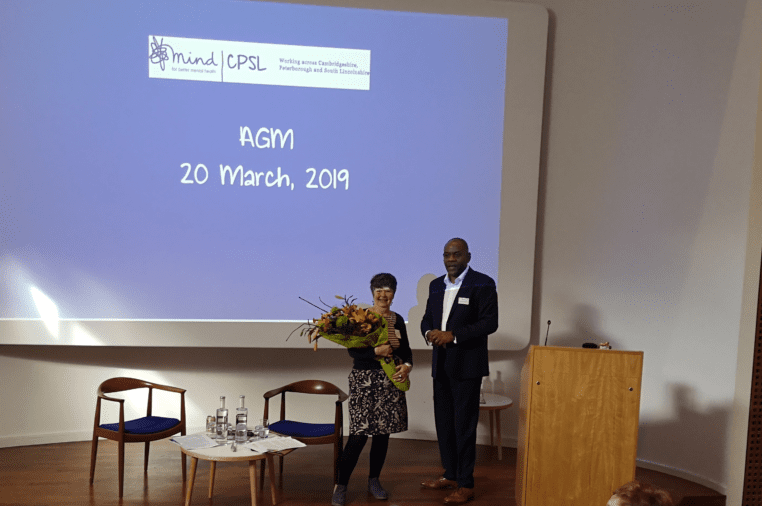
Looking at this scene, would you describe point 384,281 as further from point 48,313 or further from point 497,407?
point 48,313

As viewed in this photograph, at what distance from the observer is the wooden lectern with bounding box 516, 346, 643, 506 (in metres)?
3.57

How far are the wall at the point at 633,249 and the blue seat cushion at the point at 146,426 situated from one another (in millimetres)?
1079

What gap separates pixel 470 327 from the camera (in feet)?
13.9

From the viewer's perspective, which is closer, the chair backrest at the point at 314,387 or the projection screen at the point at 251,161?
the chair backrest at the point at 314,387

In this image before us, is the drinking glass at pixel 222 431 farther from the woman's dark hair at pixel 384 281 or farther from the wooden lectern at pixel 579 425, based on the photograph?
the wooden lectern at pixel 579 425

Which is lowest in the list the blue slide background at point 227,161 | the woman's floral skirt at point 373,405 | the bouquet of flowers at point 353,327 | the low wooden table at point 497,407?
the low wooden table at point 497,407

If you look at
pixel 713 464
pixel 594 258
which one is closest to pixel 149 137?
pixel 594 258

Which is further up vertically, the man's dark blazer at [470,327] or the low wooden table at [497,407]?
the man's dark blazer at [470,327]

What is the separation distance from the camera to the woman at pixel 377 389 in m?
4.03

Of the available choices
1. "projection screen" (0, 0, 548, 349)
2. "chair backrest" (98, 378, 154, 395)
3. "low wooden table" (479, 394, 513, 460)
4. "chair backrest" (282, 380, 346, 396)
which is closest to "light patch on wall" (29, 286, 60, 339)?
"projection screen" (0, 0, 548, 349)

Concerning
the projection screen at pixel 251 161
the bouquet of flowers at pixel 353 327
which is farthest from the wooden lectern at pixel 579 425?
the projection screen at pixel 251 161

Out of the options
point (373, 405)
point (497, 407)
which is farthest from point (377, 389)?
point (497, 407)

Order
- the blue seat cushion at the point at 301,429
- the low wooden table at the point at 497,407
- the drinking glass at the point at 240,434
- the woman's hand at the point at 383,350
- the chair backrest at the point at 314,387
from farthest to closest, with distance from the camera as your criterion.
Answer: the low wooden table at the point at 497,407 < the chair backrest at the point at 314,387 < the blue seat cushion at the point at 301,429 < the woman's hand at the point at 383,350 < the drinking glass at the point at 240,434

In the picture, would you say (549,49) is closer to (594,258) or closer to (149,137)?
(594,258)
